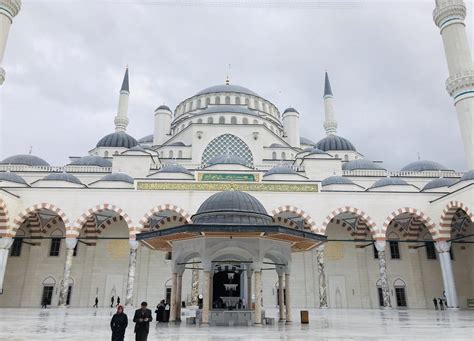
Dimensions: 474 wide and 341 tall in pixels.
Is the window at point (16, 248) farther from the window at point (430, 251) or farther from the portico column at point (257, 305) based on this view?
the window at point (430, 251)

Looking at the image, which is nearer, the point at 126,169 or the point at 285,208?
the point at 285,208

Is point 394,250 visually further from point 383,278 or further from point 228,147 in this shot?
point 228,147

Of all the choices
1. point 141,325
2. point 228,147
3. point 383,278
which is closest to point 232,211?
point 141,325

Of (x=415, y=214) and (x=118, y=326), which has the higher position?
(x=415, y=214)

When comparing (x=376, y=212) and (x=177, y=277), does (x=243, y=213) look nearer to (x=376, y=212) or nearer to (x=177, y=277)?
(x=177, y=277)

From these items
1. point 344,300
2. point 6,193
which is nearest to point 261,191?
point 344,300

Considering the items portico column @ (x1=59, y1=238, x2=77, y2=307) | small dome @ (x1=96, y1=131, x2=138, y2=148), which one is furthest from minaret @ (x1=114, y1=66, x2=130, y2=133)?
portico column @ (x1=59, y1=238, x2=77, y2=307)

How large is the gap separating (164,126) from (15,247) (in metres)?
13.4

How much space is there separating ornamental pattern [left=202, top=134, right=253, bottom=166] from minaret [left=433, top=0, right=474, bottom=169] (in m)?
11.8

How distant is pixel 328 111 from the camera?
2995cm

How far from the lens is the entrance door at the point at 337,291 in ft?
60.8

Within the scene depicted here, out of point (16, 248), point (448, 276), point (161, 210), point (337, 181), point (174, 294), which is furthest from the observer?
point (16, 248)

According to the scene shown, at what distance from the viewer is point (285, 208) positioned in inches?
657

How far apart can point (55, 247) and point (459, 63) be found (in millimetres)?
22349
